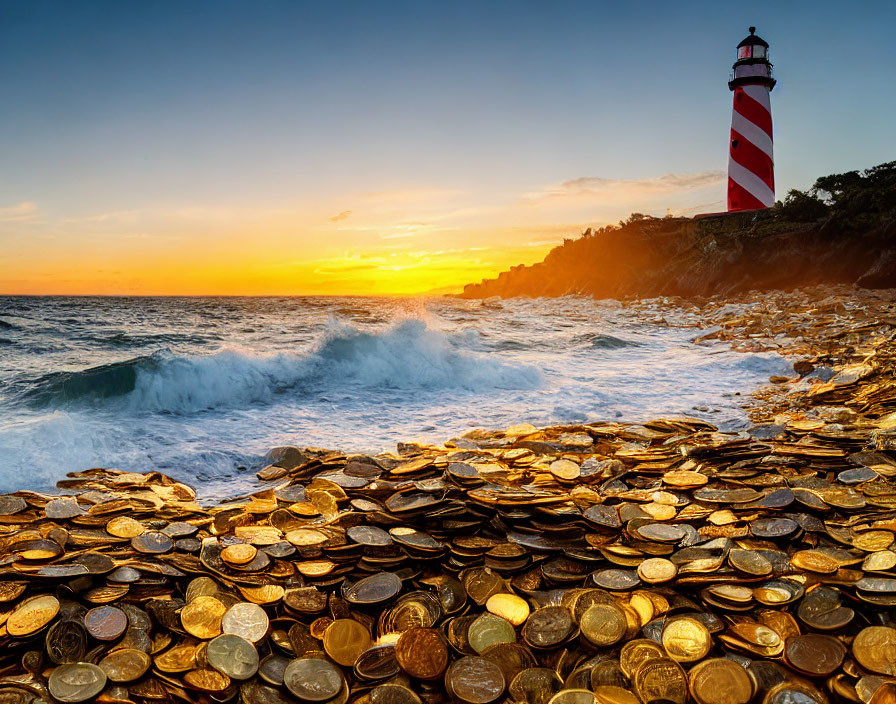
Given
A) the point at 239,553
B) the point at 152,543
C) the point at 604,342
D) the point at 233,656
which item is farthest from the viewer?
the point at 604,342

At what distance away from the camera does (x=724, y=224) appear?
32.6 m

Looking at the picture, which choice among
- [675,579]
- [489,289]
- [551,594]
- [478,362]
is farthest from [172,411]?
[489,289]

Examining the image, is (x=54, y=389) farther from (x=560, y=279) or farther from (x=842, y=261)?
(x=560, y=279)

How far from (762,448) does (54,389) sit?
31.7 feet

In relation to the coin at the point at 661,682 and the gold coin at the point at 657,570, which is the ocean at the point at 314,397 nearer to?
the gold coin at the point at 657,570

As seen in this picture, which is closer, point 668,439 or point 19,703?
point 19,703

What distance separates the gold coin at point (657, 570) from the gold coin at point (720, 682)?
1.62ft

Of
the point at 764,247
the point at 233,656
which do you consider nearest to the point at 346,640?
the point at 233,656

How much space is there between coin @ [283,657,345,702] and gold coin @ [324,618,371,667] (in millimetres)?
60

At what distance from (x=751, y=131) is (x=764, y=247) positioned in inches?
253

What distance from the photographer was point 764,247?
24109 mm

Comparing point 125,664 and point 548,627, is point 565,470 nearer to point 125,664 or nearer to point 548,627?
point 548,627

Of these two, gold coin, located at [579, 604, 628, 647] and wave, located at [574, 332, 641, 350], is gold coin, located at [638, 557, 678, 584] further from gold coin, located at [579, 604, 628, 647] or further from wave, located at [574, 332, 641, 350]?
wave, located at [574, 332, 641, 350]

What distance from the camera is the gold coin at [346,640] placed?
2.11 m
